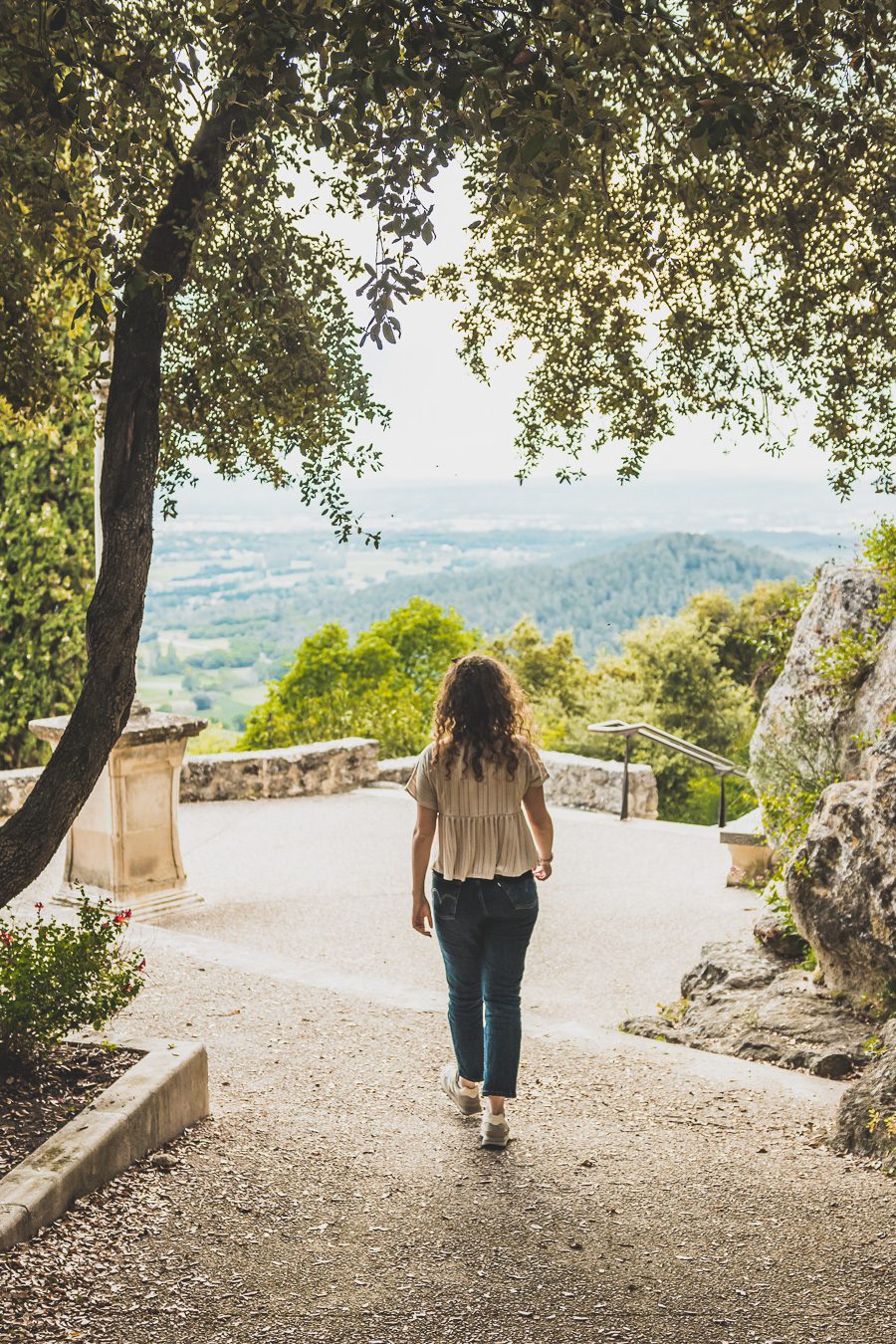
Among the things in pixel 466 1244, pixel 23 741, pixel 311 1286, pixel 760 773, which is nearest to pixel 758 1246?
pixel 466 1244

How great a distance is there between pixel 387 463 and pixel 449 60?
235 centimetres

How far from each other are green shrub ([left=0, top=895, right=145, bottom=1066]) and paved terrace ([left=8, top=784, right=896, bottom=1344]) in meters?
0.56

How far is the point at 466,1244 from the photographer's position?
3.40m

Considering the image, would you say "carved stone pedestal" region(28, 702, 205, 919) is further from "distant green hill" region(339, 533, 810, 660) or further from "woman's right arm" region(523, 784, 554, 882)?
"distant green hill" region(339, 533, 810, 660)

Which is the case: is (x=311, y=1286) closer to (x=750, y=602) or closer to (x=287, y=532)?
(x=750, y=602)

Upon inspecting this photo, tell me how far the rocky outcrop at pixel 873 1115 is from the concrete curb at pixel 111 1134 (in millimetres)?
2326

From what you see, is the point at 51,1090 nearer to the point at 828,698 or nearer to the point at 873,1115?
the point at 873,1115

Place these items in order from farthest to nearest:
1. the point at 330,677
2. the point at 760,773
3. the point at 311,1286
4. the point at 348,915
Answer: the point at 330,677, the point at 348,915, the point at 760,773, the point at 311,1286

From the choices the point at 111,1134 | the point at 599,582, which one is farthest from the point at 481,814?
the point at 599,582

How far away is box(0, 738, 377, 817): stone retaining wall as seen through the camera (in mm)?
12781

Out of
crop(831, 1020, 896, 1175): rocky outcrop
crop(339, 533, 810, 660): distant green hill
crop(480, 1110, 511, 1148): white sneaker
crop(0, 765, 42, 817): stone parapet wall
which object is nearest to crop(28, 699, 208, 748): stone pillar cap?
crop(0, 765, 42, 817): stone parapet wall

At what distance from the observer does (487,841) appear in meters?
4.16

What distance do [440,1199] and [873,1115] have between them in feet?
5.22

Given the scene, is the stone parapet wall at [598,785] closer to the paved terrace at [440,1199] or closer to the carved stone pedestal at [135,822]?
the carved stone pedestal at [135,822]
